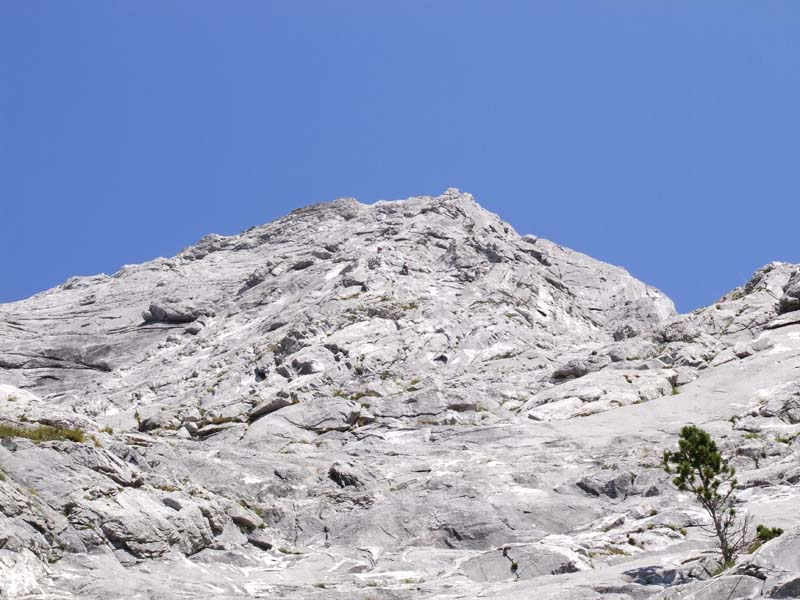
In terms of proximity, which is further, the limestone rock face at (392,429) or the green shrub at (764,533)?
the limestone rock face at (392,429)

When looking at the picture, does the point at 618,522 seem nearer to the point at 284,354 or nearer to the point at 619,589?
the point at 619,589

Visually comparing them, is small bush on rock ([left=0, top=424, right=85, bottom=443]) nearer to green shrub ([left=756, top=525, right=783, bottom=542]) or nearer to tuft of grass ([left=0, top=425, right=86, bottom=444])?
tuft of grass ([left=0, top=425, right=86, bottom=444])

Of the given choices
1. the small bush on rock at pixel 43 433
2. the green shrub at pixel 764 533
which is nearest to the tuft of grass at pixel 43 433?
the small bush on rock at pixel 43 433

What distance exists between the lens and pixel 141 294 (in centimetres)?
11662

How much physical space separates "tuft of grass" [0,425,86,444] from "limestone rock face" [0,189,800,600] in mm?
544

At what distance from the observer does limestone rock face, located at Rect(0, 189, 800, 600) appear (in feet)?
114

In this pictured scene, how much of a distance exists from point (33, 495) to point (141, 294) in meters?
83.2

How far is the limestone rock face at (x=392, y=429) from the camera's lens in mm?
34656

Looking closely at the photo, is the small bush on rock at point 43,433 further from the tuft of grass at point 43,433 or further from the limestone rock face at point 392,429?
the limestone rock face at point 392,429

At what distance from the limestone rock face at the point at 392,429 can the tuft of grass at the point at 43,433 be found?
1.79 feet

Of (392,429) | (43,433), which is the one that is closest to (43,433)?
(43,433)

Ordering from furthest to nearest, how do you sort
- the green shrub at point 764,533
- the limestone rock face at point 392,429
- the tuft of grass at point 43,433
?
1. the tuft of grass at point 43,433
2. the limestone rock face at point 392,429
3. the green shrub at point 764,533

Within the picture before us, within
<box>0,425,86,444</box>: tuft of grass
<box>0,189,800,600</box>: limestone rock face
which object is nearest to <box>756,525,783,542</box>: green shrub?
<box>0,189,800,600</box>: limestone rock face

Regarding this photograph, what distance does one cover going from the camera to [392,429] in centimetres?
5828
